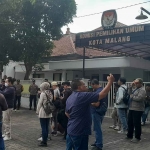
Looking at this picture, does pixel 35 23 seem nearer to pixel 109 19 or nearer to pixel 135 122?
pixel 109 19

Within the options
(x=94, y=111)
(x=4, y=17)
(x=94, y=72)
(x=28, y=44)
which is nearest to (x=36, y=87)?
(x=28, y=44)

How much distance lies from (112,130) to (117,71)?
1036cm

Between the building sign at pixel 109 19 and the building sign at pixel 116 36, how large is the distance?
0.22 m

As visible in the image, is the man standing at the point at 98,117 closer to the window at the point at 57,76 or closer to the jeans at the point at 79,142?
the jeans at the point at 79,142

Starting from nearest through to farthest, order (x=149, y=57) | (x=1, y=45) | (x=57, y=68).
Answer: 1. (x=1, y=45)
2. (x=149, y=57)
3. (x=57, y=68)

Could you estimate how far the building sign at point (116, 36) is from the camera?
10.3 meters

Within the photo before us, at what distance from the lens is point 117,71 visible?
18.6m

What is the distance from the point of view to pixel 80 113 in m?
3.97

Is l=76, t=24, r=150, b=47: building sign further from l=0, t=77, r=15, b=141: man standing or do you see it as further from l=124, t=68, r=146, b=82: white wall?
l=124, t=68, r=146, b=82: white wall

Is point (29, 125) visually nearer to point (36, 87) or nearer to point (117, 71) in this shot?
point (36, 87)

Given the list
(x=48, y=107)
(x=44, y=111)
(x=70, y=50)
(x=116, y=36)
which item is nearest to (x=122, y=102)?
(x=48, y=107)

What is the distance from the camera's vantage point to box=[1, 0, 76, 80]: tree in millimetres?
15867

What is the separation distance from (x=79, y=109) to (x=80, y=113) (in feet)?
Answer: 0.22

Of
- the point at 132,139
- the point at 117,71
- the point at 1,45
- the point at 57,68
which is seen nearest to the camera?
the point at 132,139
